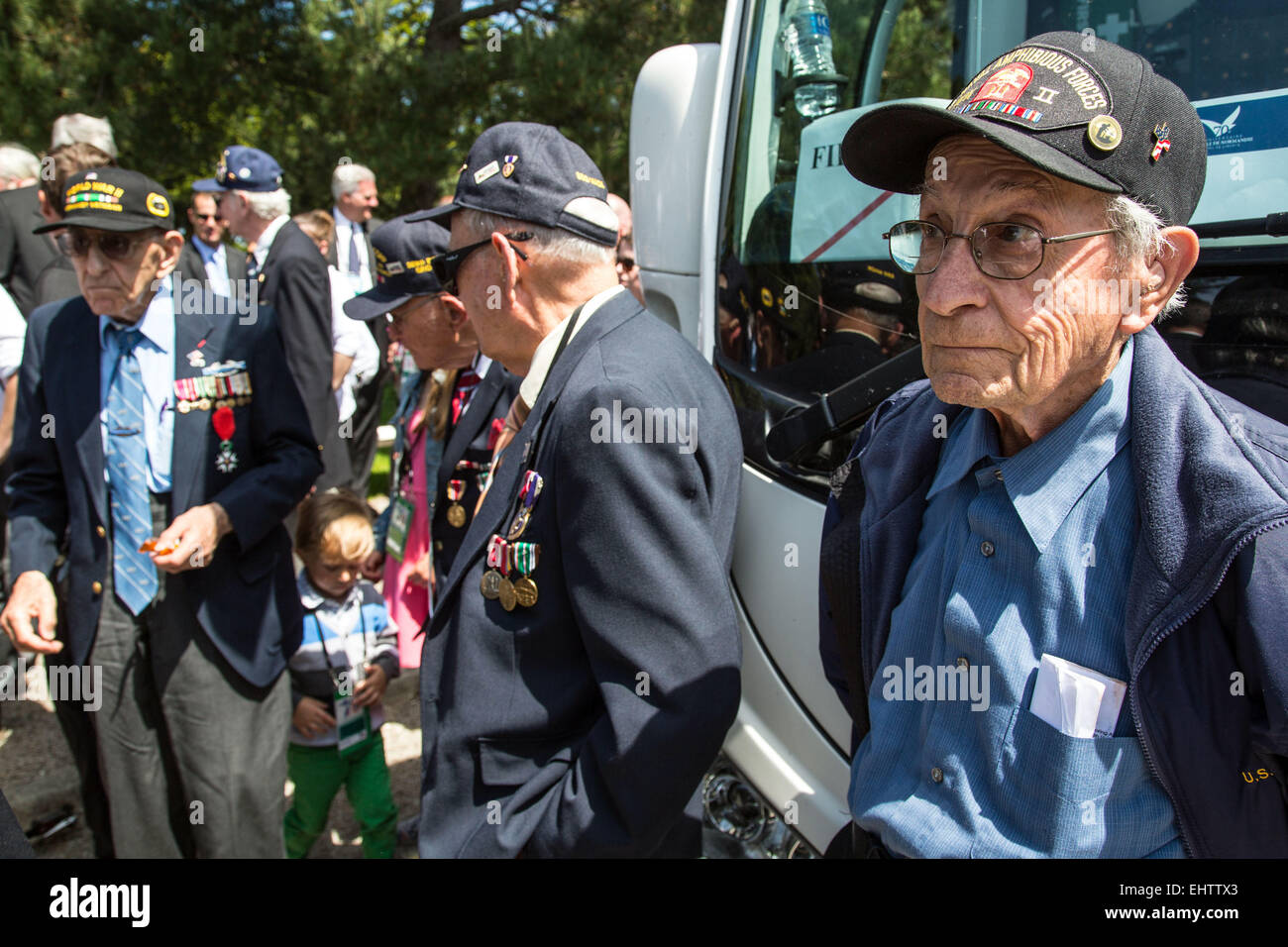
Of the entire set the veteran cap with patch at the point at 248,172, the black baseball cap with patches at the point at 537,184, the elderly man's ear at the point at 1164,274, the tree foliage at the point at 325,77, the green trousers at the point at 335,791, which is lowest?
the green trousers at the point at 335,791

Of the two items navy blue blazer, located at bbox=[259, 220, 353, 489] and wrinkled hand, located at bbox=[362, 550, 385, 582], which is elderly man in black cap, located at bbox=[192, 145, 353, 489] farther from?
wrinkled hand, located at bbox=[362, 550, 385, 582]

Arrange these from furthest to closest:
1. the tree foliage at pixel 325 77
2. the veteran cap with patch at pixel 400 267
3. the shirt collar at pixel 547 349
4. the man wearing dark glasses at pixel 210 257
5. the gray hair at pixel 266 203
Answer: the tree foliage at pixel 325 77
the man wearing dark glasses at pixel 210 257
the gray hair at pixel 266 203
the veteran cap with patch at pixel 400 267
the shirt collar at pixel 547 349

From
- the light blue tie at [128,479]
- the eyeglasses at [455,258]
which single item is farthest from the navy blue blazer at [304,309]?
the eyeglasses at [455,258]

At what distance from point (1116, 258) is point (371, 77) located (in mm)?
8761

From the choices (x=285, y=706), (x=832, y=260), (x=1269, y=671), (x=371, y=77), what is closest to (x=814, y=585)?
(x=832, y=260)

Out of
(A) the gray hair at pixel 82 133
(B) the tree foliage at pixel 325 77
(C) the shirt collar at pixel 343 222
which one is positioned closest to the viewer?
(A) the gray hair at pixel 82 133

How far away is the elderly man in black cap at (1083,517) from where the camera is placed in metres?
1.09

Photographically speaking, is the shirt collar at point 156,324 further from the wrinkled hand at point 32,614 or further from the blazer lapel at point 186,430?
the wrinkled hand at point 32,614

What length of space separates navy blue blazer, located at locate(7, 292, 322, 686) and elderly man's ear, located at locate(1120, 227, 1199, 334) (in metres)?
2.17

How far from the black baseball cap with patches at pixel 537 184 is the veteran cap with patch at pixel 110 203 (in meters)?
1.07

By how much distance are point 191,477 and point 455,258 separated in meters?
1.11

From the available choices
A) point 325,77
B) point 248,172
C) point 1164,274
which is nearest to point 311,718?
point 1164,274

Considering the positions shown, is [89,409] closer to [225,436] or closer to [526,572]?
[225,436]
